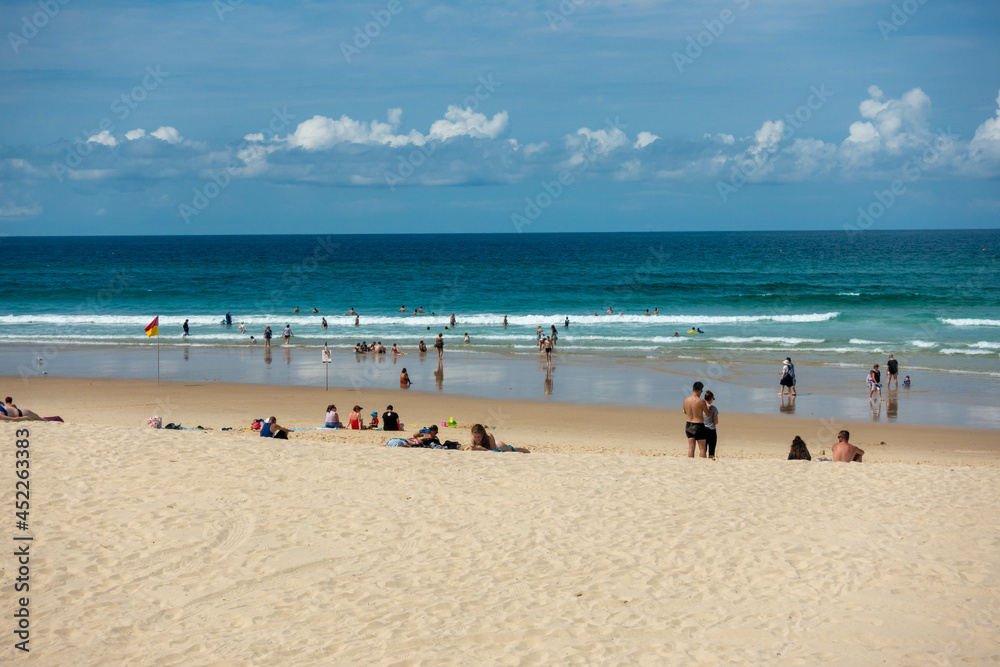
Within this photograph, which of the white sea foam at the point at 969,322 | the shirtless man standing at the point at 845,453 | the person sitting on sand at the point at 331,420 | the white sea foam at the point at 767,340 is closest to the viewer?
the shirtless man standing at the point at 845,453

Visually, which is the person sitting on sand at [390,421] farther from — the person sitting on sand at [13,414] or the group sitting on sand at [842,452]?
the group sitting on sand at [842,452]

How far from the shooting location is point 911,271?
72125 mm

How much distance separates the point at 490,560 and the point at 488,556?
0.10m

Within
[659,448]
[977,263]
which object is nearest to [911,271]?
[977,263]

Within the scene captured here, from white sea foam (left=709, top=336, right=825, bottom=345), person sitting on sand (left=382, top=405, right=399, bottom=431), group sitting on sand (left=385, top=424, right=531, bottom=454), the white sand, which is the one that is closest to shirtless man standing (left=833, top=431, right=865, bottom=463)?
the white sand

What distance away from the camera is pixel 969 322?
133 ft

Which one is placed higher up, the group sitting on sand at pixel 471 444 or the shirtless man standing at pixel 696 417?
the shirtless man standing at pixel 696 417

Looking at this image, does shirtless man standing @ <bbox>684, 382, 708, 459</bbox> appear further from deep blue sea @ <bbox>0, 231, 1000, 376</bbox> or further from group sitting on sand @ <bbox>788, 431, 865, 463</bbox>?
deep blue sea @ <bbox>0, 231, 1000, 376</bbox>

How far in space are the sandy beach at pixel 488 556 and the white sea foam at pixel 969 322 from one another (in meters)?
32.4

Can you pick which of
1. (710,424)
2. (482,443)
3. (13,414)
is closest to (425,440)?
(482,443)

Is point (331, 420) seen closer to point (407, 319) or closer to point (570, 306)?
point (407, 319)

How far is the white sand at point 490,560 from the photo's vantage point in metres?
6.35

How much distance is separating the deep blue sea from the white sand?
848 inches

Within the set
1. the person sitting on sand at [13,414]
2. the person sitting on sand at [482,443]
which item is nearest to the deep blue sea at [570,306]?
the person sitting on sand at [482,443]
